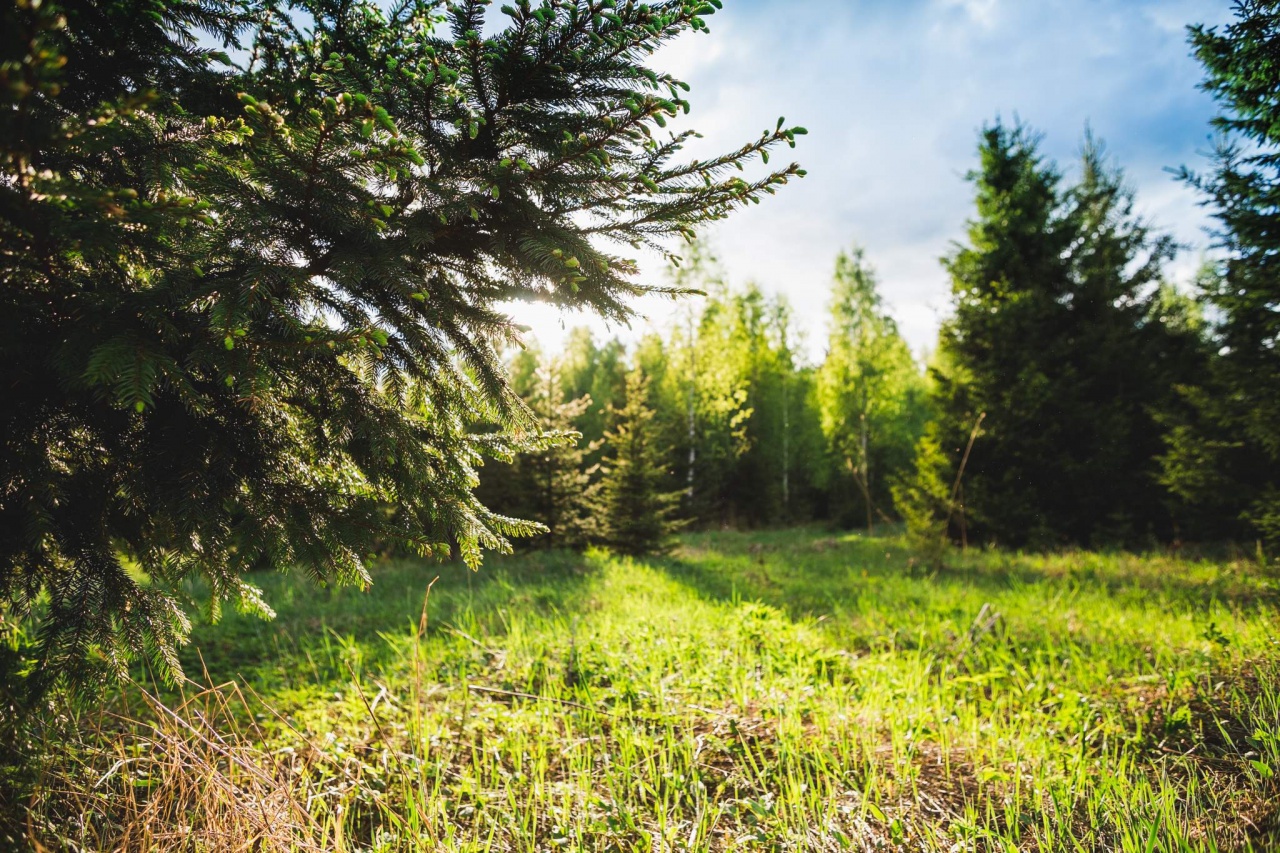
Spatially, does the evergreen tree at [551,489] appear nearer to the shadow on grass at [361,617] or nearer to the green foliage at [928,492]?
the shadow on grass at [361,617]

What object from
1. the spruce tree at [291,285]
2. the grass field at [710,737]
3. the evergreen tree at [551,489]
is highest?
the spruce tree at [291,285]

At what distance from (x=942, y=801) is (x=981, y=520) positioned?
9015 millimetres

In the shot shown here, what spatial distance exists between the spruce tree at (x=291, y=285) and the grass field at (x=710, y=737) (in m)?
0.51

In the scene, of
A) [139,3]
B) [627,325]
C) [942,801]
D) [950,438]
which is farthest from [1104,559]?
[139,3]

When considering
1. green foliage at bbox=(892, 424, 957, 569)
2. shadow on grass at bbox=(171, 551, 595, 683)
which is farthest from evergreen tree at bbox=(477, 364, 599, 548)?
green foliage at bbox=(892, 424, 957, 569)

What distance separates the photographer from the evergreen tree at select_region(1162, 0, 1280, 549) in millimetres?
3621

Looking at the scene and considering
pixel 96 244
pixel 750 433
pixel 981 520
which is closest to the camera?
pixel 96 244

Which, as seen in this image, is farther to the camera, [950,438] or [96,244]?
[950,438]

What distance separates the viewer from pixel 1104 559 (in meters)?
8.37

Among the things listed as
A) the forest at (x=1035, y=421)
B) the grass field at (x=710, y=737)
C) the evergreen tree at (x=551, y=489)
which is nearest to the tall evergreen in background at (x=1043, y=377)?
the forest at (x=1035, y=421)

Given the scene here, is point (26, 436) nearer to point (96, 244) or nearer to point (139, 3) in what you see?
point (96, 244)

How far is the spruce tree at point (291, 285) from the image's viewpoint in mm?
1494

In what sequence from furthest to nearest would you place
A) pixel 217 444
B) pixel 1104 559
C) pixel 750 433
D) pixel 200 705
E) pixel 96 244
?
pixel 750 433 → pixel 1104 559 → pixel 200 705 → pixel 217 444 → pixel 96 244

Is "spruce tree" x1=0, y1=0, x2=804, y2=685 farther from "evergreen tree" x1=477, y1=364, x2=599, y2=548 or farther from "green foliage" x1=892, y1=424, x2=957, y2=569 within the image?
"green foliage" x1=892, y1=424, x2=957, y2=569
